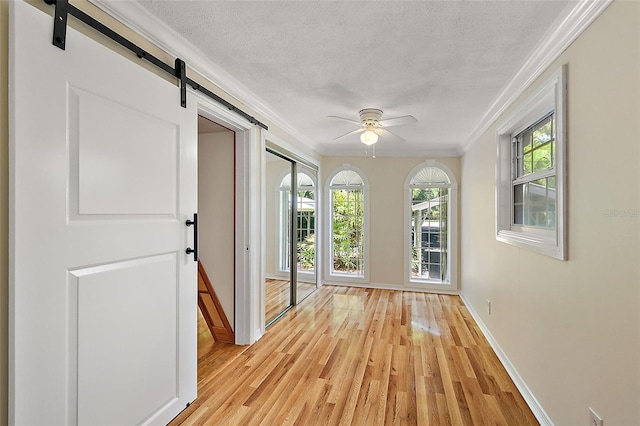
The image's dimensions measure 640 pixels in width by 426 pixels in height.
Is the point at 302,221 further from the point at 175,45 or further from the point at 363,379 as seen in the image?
the point at 175,45

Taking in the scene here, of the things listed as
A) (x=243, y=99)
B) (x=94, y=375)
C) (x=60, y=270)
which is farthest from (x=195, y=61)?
(x=94, y=375)

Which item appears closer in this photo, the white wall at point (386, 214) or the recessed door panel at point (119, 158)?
the recessed door panel at point (119, 158)

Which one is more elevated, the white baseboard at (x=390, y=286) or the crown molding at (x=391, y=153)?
the crown molding at (x=391, y=153)

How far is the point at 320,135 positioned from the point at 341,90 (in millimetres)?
1683

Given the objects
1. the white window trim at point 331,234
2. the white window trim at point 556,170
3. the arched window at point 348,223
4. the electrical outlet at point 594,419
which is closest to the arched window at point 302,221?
the white window trim at point 331,234

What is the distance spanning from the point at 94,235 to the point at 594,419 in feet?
7.88

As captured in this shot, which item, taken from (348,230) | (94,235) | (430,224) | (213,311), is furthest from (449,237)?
(94,235)

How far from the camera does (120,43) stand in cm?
160

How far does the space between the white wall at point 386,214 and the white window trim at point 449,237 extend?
66mm

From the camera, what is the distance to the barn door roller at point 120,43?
1.28 metres

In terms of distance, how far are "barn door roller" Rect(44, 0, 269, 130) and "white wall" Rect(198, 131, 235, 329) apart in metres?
0.63

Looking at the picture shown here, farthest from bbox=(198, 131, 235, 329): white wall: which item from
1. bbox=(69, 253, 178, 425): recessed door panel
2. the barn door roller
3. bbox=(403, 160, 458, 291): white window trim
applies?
bbox=(403, 160, 458, 291): white window trim

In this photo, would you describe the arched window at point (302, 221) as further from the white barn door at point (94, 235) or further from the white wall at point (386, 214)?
the white barn door at point (94, 235)

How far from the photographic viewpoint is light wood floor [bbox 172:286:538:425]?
202 centimetres
